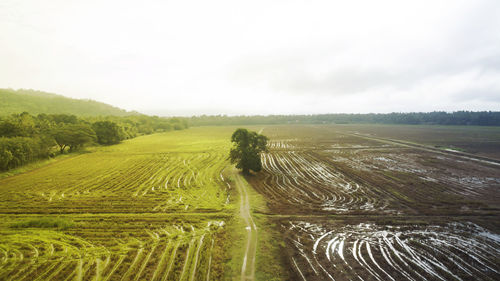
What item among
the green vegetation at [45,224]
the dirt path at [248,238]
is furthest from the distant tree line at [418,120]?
Answer: the green vegetation at [45,224]

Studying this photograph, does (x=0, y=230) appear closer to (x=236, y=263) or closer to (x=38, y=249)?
(x=38, y=249)

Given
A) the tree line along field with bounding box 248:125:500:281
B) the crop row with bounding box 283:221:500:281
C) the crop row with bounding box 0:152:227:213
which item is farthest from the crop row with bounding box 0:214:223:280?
the crop row with bounding box 283:221:500:281

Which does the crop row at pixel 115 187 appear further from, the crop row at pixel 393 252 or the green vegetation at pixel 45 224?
the crop row at pixel 393 252

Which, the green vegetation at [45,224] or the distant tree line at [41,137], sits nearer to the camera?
the green vegetation at [45,224]

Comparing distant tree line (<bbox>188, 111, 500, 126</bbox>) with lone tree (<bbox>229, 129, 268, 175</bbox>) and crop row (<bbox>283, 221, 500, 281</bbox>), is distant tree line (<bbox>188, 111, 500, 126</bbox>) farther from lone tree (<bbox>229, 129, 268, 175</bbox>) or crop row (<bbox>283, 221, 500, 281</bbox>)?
crop row (<bbox>283, 221, 500, 281</bbox>)

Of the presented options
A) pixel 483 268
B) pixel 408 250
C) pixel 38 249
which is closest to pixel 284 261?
pixel 408 250

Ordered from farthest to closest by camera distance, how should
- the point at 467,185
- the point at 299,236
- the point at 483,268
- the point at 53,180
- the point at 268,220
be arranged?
the point at 53,180, the point at 467,185, the point at 268,220, the point at 299,236, the point at 483,268
